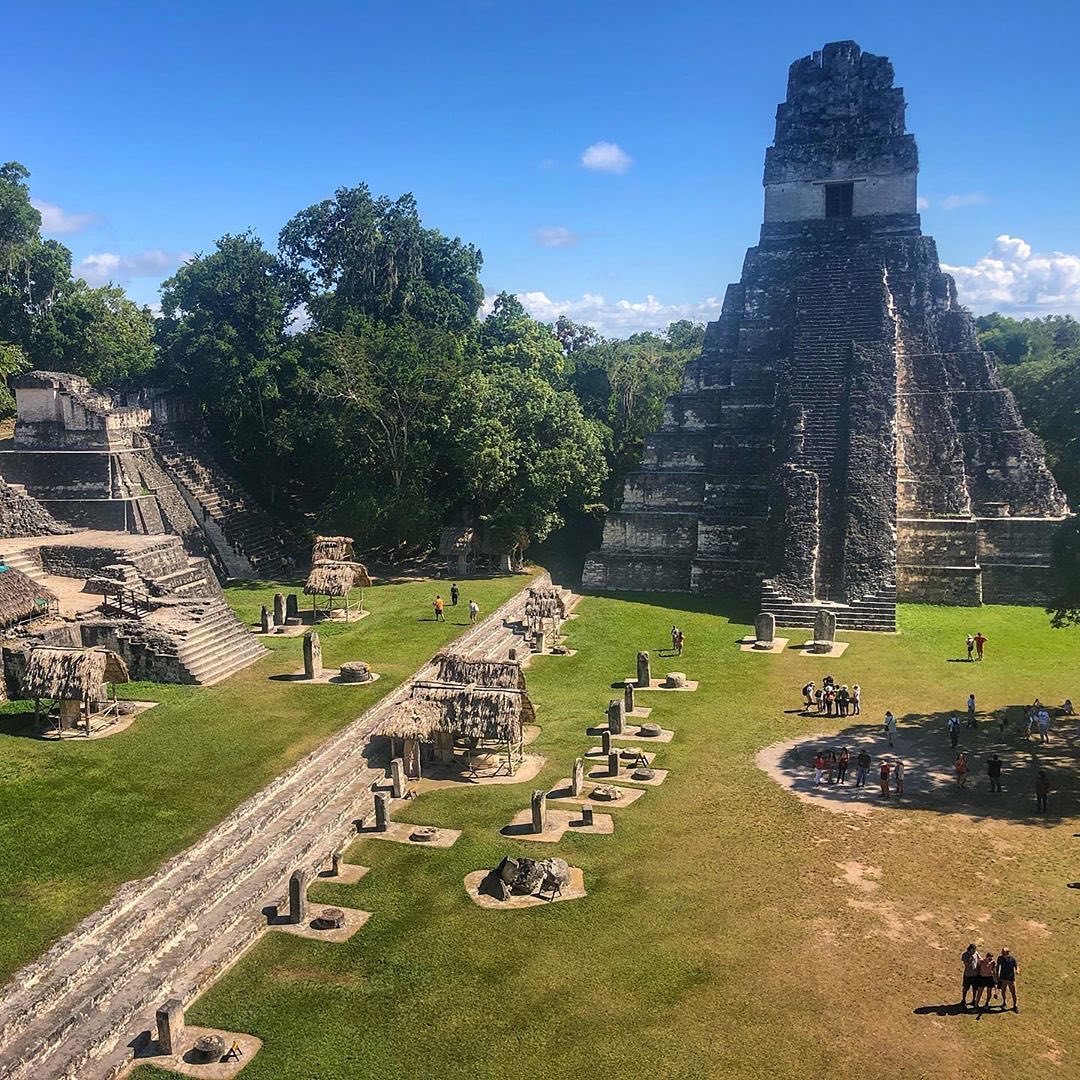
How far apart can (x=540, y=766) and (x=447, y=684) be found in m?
2.48

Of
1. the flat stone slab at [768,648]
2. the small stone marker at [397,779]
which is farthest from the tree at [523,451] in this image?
the small stone marker at [397,779]

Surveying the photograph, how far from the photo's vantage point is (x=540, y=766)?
64.2 feet

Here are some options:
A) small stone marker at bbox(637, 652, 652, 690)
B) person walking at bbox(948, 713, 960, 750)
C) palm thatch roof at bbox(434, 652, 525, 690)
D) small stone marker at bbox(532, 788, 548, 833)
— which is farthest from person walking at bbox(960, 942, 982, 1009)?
small stone marker at bbox(637, 652, 652, 690)

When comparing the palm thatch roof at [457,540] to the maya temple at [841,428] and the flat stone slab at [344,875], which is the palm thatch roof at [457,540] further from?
the flat stone slab at [344,875]

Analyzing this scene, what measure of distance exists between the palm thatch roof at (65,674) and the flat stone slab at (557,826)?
9132mm

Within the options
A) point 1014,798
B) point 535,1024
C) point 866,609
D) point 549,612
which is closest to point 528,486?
point 549,612

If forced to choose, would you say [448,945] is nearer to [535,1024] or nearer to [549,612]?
[535,1024]

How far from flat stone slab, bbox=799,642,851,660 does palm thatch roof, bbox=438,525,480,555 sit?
45.8 ft

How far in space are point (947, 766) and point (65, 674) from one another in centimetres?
1733

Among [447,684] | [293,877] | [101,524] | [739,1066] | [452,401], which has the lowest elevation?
[739,1066]

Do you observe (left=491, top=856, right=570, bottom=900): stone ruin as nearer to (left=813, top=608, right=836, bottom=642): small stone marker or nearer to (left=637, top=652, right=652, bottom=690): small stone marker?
(left=637, top=652, right=652, bottom=690): small stone marker

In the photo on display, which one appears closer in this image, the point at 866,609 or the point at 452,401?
the point at 866,609

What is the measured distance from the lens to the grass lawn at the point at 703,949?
11039 mm

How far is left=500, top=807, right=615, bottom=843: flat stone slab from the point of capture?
16375 millimetres
